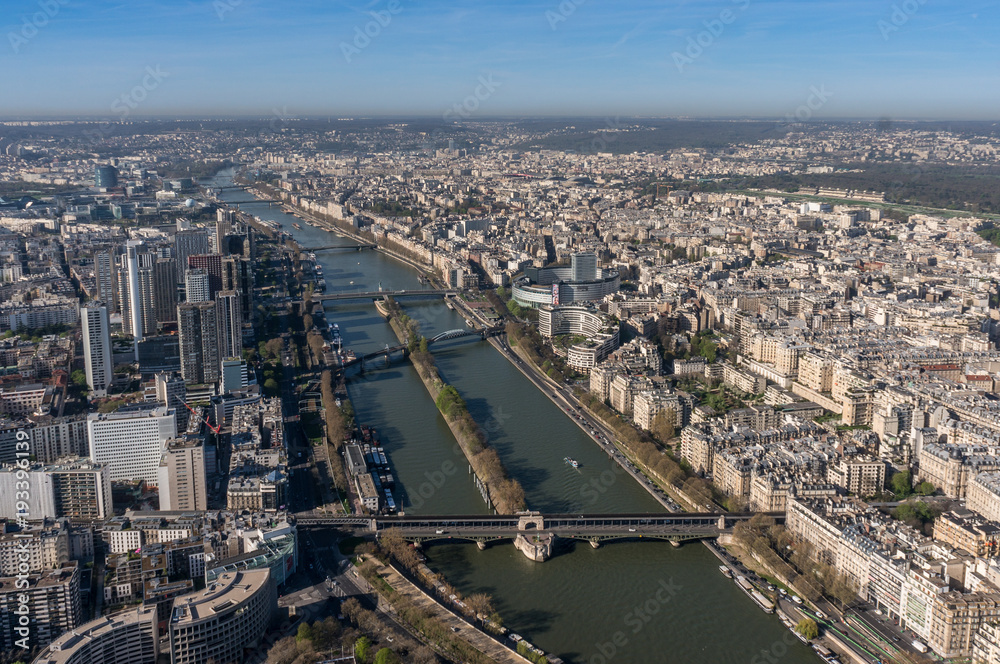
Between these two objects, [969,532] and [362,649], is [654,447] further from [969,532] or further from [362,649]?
[362,649]

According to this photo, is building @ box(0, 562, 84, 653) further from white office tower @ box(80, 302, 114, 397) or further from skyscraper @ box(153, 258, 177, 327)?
skyscraper @ box(153, 258, 177, 327)

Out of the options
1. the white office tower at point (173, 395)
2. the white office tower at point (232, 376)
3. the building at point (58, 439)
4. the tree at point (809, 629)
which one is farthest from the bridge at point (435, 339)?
the tree at point (809, 629)

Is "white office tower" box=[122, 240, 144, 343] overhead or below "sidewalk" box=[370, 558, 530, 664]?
overhead

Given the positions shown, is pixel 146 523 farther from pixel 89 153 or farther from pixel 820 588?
pixel 89 153

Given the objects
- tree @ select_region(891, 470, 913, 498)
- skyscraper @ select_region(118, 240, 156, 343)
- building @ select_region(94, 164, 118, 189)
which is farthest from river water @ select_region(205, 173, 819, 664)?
building @ select_region(94, 164, 118, 189)

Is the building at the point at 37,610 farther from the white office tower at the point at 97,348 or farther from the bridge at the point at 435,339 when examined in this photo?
the bridge at the point at 435,339

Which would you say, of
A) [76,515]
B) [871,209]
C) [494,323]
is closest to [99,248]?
[494,323]

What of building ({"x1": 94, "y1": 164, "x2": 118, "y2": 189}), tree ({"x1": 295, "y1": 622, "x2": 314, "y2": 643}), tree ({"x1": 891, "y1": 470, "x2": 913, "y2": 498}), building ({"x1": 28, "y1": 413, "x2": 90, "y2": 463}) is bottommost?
tree ({"x1": 295, "y1": 622, "x2": 314, "y2": 643})
